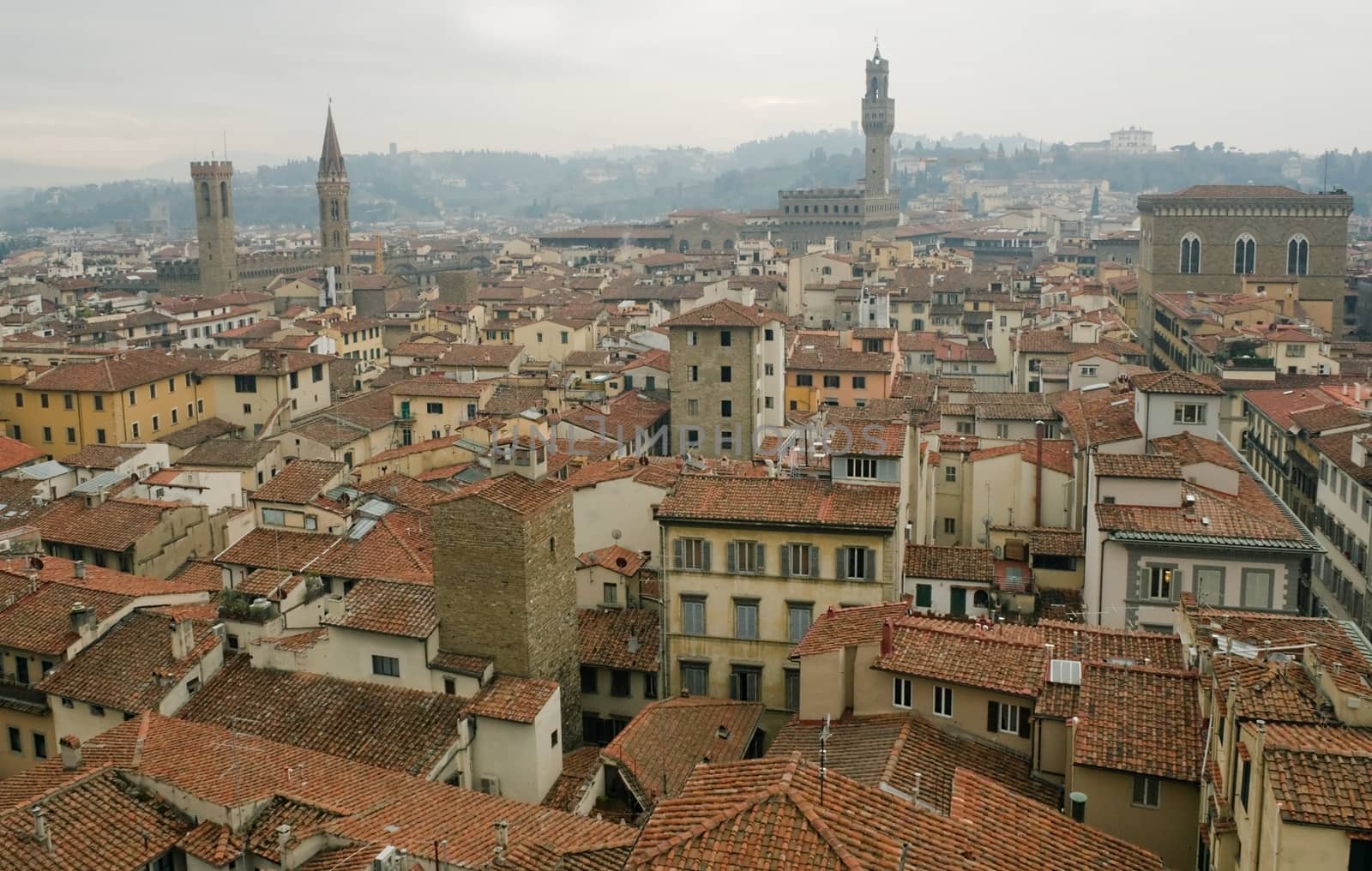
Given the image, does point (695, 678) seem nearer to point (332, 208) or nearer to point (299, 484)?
point (299, 484)

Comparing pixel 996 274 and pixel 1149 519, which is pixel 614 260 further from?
pixel 1149 519

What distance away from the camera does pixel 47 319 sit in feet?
266

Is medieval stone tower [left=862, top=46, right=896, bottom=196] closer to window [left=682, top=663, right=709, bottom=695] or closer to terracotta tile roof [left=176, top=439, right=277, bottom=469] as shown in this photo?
terracotta tile roof [left=176, top=439, right=277, bottom=469]

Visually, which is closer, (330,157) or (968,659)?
(968,659)

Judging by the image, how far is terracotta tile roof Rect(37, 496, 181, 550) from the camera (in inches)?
1260

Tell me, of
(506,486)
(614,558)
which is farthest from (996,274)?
(506,486)

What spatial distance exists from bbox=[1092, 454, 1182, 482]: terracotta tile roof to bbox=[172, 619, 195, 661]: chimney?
61.3ft

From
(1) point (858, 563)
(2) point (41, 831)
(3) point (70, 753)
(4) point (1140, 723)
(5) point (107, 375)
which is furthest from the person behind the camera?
(5) point (107, 375)

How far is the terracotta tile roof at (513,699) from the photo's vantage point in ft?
70.8

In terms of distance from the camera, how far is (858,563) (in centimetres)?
2516

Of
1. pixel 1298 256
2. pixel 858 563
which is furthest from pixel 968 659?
pixel 1298 256

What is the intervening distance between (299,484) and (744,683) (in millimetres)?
14941

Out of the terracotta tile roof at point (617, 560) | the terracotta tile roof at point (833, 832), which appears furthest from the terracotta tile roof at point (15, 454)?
the terracotta tile roof at point (833, 832)

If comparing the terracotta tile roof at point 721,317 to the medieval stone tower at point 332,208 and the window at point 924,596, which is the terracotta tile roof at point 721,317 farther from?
the medieval stone tower at point 332,208
